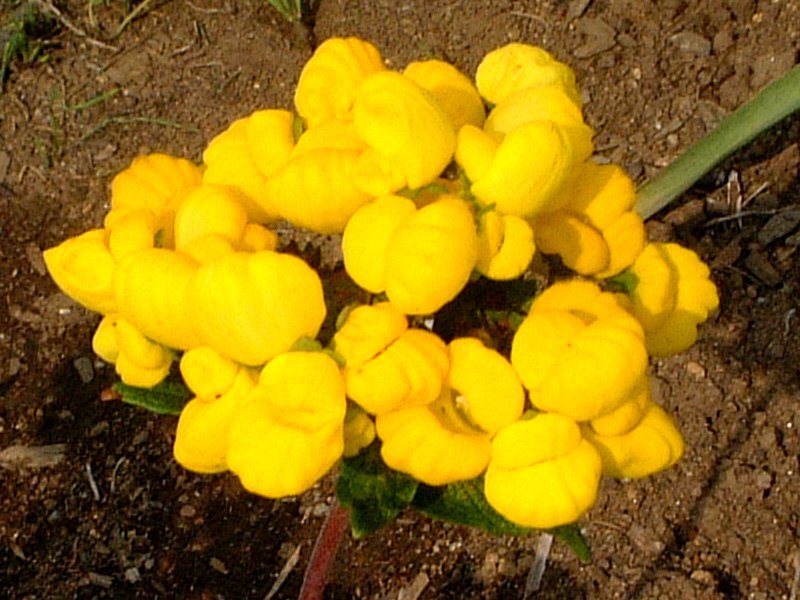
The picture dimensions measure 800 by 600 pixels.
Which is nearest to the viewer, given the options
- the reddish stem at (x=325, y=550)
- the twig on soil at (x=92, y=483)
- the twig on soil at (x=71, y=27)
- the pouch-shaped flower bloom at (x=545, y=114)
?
the pouch-shaped flower bloom at (x=545, y=114)

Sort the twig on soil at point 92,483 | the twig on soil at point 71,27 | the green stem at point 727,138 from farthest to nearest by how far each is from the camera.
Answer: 1. the twig on soil at point 71,27
2. the twig on soil at point 92,483
3. the green stem at point 727,138

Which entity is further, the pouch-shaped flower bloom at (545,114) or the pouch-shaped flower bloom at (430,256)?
the pouch-shaped flower bloom at (545,114)

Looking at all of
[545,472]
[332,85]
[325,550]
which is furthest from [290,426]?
[325,550]

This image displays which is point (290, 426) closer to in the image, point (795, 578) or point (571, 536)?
point (571, 536)

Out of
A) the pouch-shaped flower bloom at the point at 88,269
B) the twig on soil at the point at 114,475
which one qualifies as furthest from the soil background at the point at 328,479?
the pouch-shaped flower bloom at the point at 88,269

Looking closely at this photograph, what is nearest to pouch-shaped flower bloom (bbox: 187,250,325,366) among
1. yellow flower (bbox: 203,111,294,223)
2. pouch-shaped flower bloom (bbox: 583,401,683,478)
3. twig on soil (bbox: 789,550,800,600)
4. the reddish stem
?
yellow flower (bbox: 203,111,294,223)

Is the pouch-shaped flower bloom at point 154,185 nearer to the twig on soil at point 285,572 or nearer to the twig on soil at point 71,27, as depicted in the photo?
the twig on soil at point 285,572
